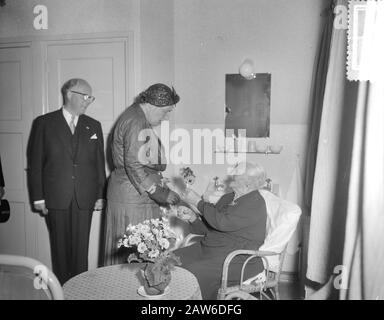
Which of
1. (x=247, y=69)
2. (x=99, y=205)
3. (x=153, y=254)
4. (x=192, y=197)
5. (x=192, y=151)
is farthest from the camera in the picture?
(x=192, y=151)

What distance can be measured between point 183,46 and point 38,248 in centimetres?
213

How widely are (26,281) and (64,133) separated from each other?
140cm

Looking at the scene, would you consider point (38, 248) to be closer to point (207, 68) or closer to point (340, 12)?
point (207, 68)

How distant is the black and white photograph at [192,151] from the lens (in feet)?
4.94

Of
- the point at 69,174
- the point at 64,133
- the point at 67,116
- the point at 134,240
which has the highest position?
the point at 67,116

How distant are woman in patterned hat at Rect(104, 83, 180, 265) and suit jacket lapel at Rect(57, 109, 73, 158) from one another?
47 cm

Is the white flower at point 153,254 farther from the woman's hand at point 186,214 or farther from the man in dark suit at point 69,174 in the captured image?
the man in dark suit at point 69,174

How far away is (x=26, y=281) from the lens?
4.61 feet

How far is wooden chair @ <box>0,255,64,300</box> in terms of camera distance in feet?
4.13

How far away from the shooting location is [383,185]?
50.6 inches

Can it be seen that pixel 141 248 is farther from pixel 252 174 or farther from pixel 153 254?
pixel 252 174

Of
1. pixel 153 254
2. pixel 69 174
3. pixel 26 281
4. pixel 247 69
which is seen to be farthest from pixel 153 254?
pixel 247 69

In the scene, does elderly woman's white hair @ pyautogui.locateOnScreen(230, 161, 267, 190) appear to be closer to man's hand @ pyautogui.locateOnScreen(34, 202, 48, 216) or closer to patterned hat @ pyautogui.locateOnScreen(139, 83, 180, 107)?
patterned hat @ pyautogui.locateOnScreen(139, 83, 180, 107)

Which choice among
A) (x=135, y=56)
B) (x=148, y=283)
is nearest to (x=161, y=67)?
(x=135, y=56)
